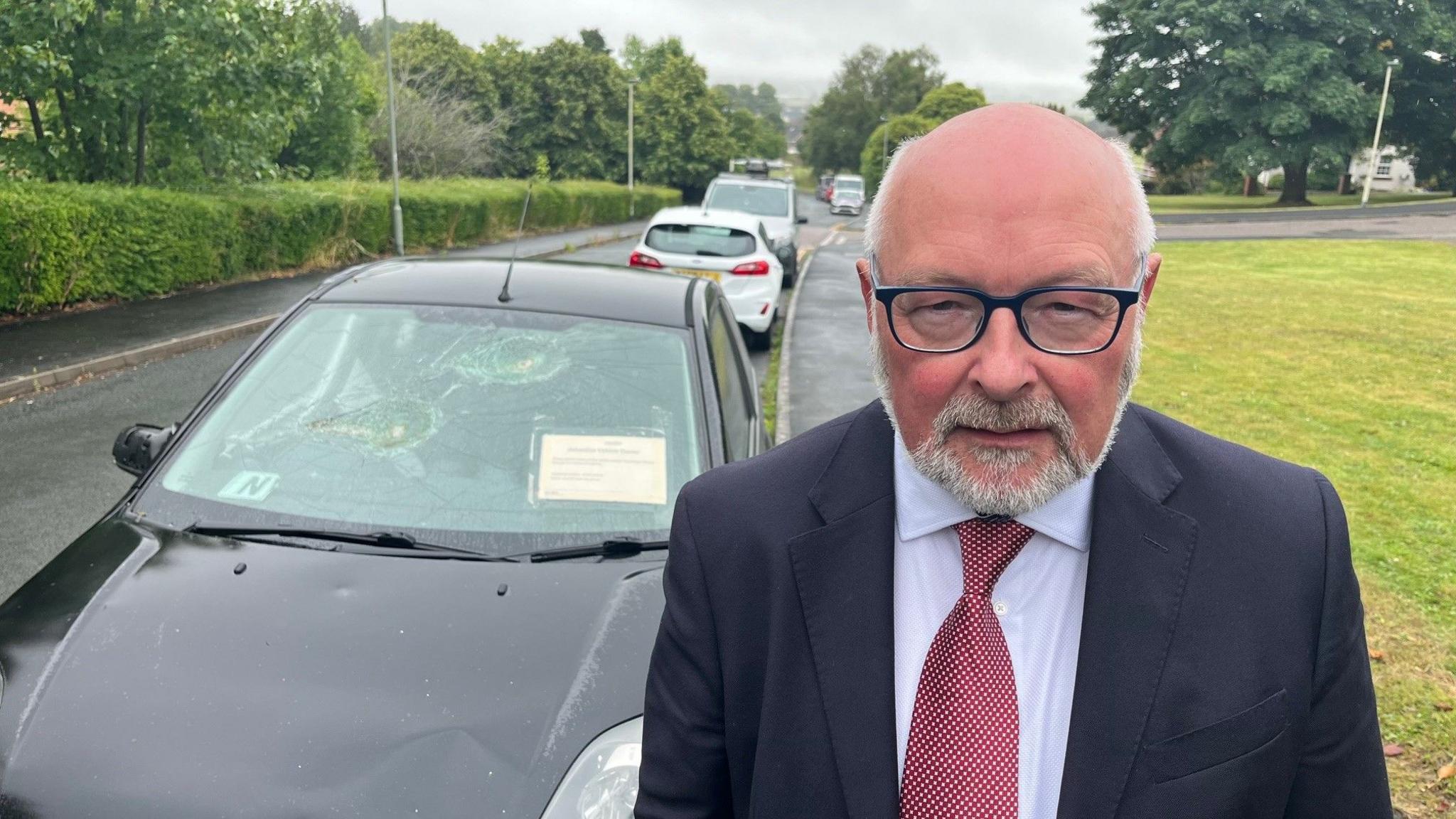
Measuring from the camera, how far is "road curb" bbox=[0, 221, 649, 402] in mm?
9023

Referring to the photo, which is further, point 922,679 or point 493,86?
point 493,86

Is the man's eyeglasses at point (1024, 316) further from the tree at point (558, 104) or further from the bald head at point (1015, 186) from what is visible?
the tree at point (558, 104)

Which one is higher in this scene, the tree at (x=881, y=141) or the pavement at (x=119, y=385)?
the tree at (x=881, y=141)

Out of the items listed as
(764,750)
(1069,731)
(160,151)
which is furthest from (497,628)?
(160,151)

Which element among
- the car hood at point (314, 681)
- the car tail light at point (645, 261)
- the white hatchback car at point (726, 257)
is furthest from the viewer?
the white hatchback car at point (726, 257)

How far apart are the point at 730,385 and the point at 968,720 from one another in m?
2.54

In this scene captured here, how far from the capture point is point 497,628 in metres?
2.50

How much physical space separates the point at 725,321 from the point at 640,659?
2.23 meters

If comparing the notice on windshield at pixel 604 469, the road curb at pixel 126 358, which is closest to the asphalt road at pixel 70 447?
the road curb at pixel 126 358

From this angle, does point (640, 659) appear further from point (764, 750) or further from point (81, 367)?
point (81, 367)

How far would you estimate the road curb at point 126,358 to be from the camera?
9023mm

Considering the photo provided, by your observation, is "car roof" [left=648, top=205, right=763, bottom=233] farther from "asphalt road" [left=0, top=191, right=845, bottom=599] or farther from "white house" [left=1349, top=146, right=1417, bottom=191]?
"white house" [left=1349, top=146, right=1417, bottom=191]

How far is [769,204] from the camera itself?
20547 millimetres

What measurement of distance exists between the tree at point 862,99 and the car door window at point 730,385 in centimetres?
10071
